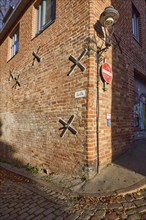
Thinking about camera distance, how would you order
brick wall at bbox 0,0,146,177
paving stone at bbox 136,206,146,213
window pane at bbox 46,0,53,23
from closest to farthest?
1. paving stone at bbox 136,206,146,213
2. brick wall at bbox 0,0,146,177
3. window pane at bbox 46,0,53,23

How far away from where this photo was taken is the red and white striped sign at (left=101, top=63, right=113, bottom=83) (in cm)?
382

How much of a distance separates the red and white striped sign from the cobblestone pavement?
2429 mm

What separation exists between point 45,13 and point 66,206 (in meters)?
5.81

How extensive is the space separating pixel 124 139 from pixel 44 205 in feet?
8.97

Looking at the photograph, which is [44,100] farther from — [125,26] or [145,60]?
[145,60]

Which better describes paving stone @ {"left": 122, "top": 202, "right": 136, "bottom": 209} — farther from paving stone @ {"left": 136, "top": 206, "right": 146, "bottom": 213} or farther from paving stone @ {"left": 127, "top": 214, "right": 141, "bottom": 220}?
paving stone @ {"left": 127, "top": 214, "right": 141, "bottom": 220}

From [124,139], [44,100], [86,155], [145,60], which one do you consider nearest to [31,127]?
[44,100]

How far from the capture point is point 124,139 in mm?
4559

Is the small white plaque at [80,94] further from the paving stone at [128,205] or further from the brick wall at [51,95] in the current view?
the paving stone at [128,205]

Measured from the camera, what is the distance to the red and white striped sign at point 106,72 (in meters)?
3.82

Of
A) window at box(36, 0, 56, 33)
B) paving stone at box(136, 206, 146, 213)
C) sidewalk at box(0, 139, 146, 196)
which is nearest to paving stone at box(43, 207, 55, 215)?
sidewalk at box(0, 139, 146, 196)

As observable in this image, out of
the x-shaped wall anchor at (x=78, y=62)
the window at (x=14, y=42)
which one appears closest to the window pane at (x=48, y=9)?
the x-shaped wall anchor at (x=78, y=62)

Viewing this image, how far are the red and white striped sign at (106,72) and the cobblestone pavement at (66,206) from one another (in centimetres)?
243

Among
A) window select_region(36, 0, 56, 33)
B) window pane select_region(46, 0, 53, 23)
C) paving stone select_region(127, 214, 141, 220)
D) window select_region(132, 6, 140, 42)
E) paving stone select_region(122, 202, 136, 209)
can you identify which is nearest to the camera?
paving stone select_region(127, 214, 141, 220)
